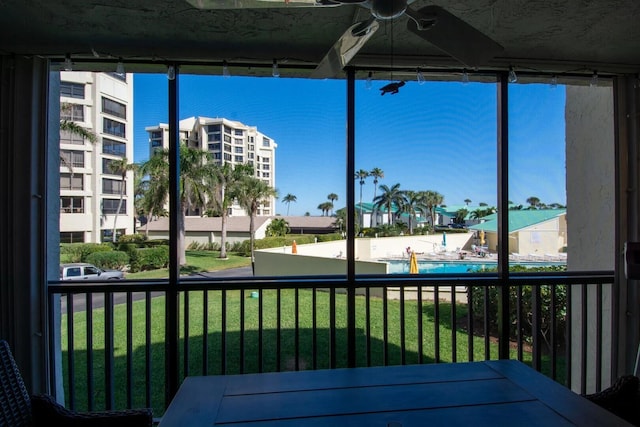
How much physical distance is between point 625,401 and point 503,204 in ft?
4.28

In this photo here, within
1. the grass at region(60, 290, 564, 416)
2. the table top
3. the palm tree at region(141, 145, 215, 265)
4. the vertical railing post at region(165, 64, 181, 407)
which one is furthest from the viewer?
the grass at region(60, 290, 564, 416)

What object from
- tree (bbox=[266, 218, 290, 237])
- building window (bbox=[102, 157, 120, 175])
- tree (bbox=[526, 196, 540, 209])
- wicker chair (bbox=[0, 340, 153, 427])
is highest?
building window (bbox=[102, 157, 120, 175])

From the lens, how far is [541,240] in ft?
9.66

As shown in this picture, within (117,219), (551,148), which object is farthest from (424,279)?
(117,219)

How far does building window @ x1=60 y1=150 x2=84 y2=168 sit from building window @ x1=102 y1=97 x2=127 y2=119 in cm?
35

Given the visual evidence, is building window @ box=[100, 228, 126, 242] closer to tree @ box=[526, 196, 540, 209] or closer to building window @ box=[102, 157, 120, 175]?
building window @ box=[102, 157, 120, 175]

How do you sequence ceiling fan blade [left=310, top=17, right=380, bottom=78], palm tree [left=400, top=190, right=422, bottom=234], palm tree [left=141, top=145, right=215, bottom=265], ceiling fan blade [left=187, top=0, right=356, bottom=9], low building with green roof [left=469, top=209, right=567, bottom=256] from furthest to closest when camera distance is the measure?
1. palm tree [left=400, top=190, right=422, bottom=234]
2. low building with green roof [left=469, top=209, right=567, bottom=256]
3. palm tree [left=141, top=145, right=215, bottom=265]
4. ceiling fan blade [left=310, top=17, right=380, bottom=78]
5. ceiling fan blade [left=187, top=0, right=356, bottom=9]

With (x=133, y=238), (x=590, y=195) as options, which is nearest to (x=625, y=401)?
(x=590, y=195)

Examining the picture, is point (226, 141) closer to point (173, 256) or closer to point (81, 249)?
→ point (173, 256)

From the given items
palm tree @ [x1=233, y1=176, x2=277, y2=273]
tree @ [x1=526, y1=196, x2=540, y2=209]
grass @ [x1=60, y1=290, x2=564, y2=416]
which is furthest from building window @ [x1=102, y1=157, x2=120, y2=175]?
tree @ [x1=526, y1=196, x2=540, y2=209]

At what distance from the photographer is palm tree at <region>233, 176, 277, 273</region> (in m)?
2.56

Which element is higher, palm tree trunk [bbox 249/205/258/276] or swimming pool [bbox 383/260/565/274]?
palm tree trunk [bbox 249/205/258/276]

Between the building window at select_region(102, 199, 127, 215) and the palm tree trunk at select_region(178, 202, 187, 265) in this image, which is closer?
the palm tree trunk at select_region(178, 202, 187, 265)

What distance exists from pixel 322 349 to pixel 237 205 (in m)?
2.48
